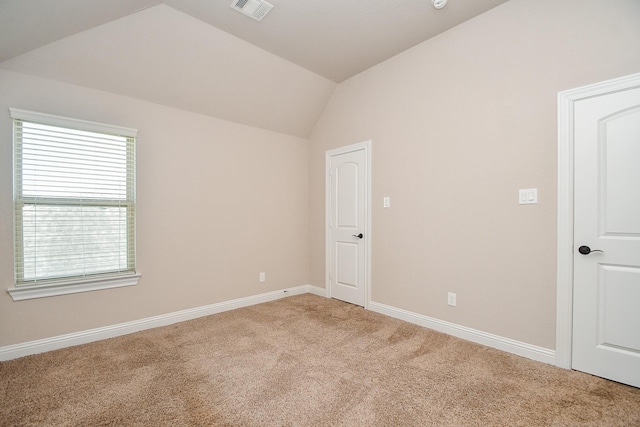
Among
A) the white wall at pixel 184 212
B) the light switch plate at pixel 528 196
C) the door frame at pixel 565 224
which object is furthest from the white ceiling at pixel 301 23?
the light switch plate at pixel 528 196

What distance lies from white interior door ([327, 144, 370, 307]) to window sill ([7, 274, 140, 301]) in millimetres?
2408

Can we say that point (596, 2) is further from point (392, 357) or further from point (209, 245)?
point (209, 245)

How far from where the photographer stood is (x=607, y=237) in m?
2.06

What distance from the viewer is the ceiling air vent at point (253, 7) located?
2406 millimetres

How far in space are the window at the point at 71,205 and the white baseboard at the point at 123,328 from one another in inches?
16.2

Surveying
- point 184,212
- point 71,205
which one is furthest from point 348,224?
point 71,205

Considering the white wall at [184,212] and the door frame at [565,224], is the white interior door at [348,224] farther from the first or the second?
the door frame at [565,224]

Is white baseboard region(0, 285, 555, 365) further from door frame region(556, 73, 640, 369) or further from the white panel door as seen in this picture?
the white panel door

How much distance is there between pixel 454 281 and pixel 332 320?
4.53ft

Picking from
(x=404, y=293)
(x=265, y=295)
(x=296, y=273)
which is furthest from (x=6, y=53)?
(x=404, y=293)

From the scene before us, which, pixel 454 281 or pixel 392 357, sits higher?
pixel 454 281

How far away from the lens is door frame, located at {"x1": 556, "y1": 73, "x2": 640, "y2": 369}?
7.15 ft

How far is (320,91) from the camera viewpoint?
156 inches

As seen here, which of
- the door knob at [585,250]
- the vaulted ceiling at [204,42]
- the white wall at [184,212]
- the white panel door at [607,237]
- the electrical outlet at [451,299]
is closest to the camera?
the white panel door at [607,237]
